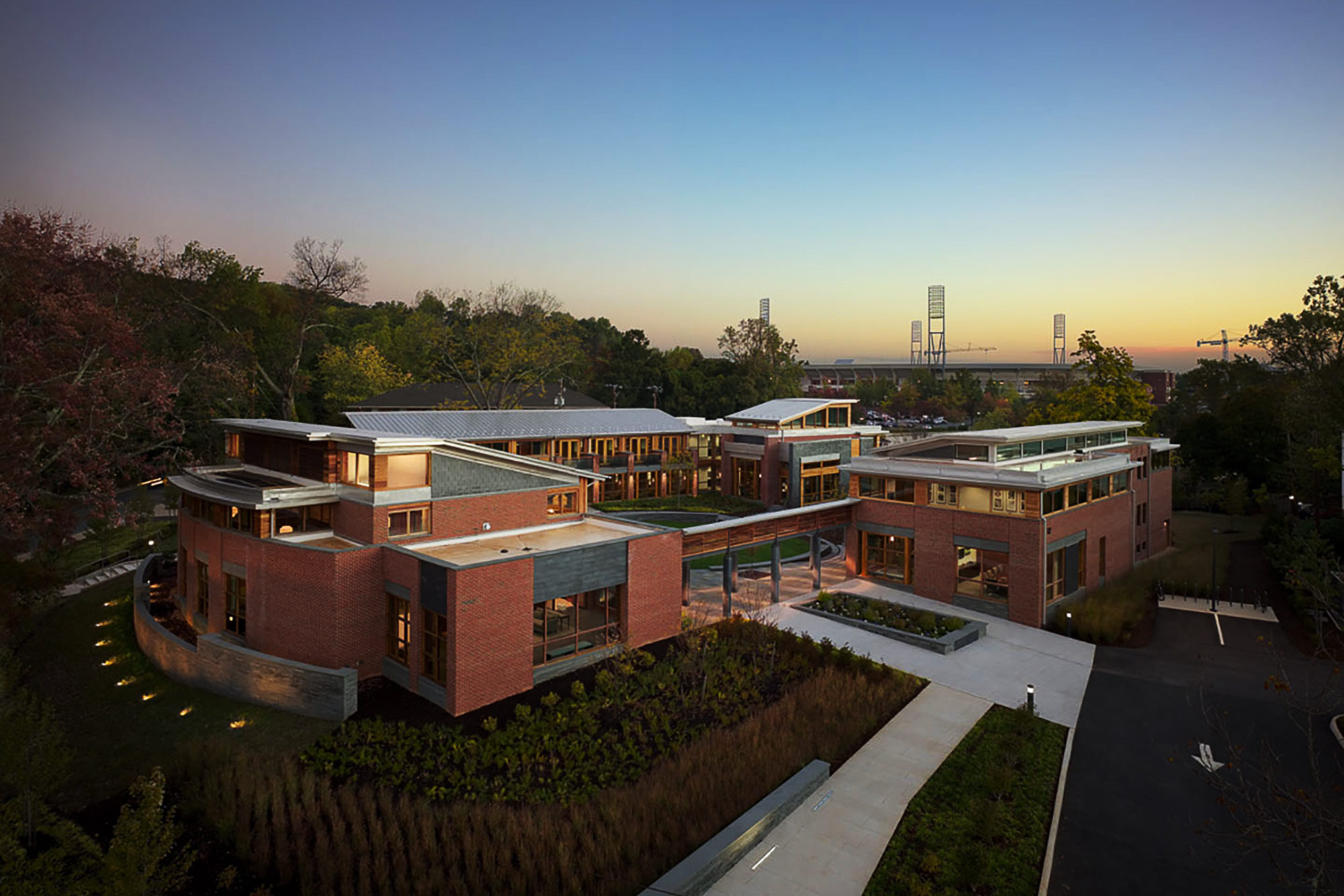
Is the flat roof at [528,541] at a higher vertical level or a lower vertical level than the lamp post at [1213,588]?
higher

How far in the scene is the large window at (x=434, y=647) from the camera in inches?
706

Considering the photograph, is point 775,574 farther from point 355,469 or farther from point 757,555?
point 355,469

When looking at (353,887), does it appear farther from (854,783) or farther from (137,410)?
(137,410)

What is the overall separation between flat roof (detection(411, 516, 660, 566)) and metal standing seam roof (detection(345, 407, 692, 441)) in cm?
1246

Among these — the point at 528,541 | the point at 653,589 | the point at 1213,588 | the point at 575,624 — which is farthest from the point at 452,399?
the point at 1213,588

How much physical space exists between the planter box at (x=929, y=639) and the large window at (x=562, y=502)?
9.70 meters

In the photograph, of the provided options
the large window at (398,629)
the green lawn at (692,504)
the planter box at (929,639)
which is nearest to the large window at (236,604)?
the large window at (398,629)

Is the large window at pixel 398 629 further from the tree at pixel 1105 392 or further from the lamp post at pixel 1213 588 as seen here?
the tree at pixel 1105 392

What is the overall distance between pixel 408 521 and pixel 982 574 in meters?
21.0

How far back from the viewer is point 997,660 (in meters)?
21.9

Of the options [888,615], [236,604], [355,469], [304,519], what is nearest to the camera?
[355,469]

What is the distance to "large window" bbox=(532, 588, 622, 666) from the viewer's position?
64.7ft

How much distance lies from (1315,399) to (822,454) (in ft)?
84.1

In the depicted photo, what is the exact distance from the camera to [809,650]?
21.1m
